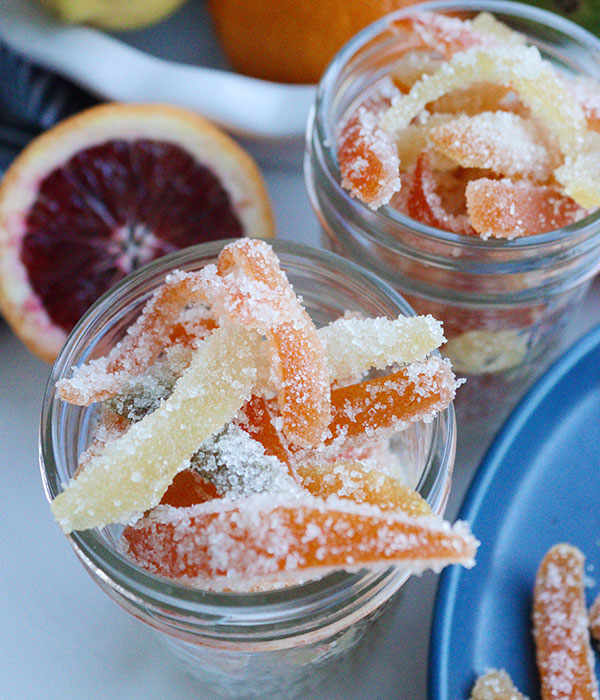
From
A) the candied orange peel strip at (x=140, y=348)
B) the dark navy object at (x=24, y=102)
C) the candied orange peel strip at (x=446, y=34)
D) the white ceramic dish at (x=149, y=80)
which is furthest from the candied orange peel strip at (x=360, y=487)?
the dark navy object at (x=24, y=102)

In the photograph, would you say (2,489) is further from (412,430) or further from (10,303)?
(412,430)

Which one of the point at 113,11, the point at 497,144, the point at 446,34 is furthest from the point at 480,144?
the point at 113,11

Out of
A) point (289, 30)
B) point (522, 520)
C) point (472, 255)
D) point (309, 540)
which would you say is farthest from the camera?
point (289, 30)

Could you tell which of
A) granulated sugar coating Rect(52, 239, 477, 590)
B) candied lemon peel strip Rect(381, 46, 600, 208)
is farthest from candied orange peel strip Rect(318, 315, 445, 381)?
candied lemon peel strip Rect(381, 46, 600, 208)

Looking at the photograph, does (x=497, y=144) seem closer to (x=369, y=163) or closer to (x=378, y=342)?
(x=369, y=163)

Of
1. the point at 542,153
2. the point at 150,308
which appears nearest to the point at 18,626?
the point at 150,308
